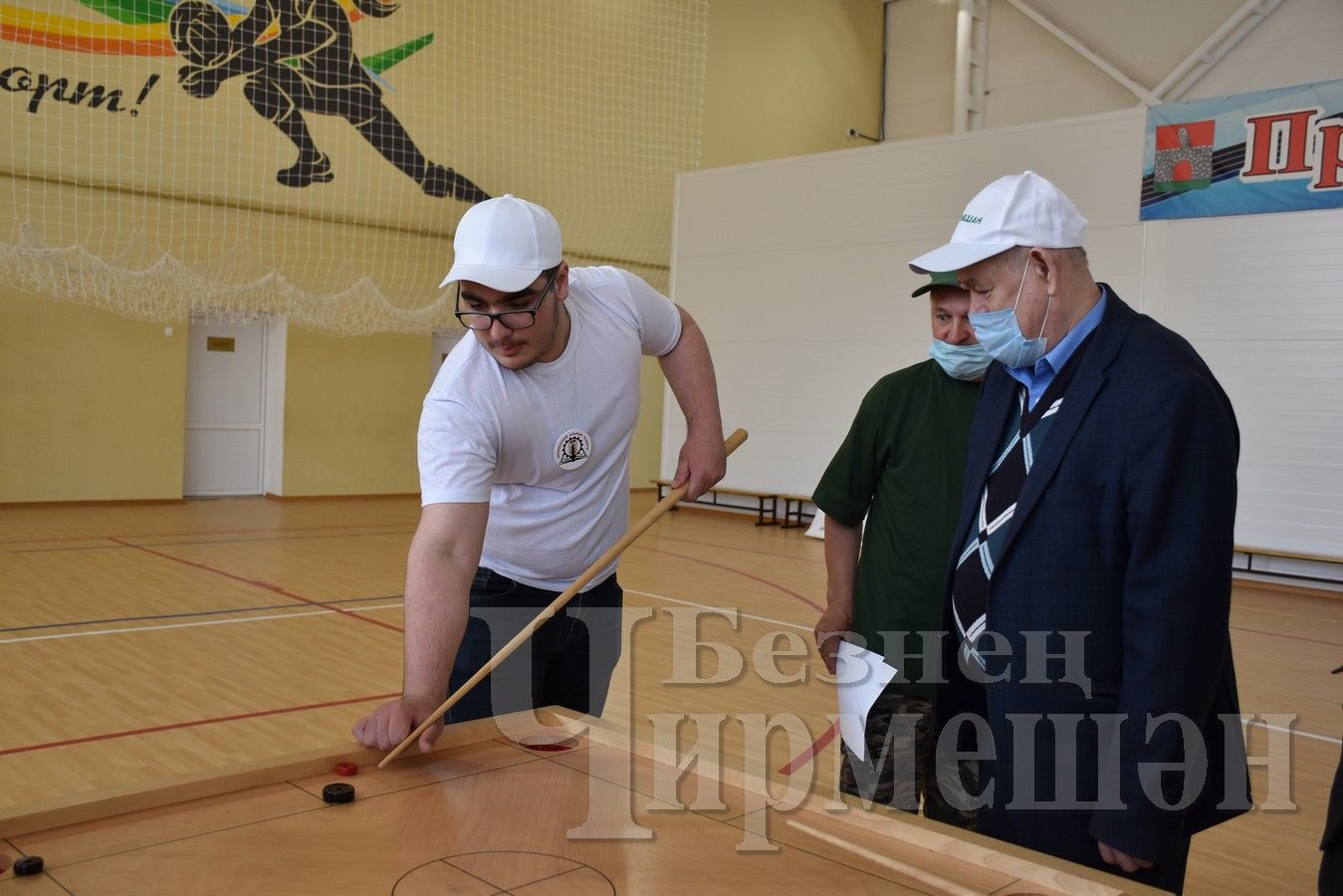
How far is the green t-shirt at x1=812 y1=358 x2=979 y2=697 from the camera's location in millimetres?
2443

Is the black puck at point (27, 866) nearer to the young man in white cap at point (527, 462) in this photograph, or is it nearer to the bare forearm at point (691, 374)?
the young man in white cap at point (527, 462)

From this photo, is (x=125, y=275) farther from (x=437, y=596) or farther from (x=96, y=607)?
(x=437, y=596)

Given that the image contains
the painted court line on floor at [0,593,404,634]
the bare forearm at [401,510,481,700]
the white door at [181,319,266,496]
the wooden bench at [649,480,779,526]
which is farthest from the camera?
the white door at [181,319,266,496]

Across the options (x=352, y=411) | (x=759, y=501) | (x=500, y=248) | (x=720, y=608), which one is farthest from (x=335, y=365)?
(x=500, y=248)

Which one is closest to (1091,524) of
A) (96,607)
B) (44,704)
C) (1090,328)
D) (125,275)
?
(1090,328)

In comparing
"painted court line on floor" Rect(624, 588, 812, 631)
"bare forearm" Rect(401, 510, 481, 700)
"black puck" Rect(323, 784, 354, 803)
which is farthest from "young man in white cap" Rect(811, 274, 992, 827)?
"painted court line on floor" Rect(624, 588, 812, 631)

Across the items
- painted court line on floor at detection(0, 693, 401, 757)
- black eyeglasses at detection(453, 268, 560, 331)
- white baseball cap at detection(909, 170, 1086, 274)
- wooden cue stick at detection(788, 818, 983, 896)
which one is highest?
white baseball cap at detection(909, 170, 1086, 274)

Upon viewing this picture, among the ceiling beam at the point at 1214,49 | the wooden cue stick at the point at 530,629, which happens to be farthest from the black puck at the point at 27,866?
the ceiling beam at the point at 1214,49

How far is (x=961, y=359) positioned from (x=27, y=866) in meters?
1.86

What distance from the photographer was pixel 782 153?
14.7 meters

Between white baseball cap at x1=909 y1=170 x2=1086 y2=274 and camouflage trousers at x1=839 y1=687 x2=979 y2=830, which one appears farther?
camouflage trousers at x1=839 y1=687 x2=979 y2=830

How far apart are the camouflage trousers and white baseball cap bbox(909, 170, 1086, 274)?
1118 millimetres

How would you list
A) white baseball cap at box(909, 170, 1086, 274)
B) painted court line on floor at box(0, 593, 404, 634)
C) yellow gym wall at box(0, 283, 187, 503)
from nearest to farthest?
white baseball cap at box(909, 170, 1086, 274) < painted court line on floor at box(0, 593, 404, 634) < yellow gym wall at box(0, 283, 187, 503)

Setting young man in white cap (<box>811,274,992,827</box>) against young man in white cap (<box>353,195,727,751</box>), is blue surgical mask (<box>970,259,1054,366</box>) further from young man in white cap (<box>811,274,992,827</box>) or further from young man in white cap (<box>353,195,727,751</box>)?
young man in white cap (<box>353,195,727,751</box>)
